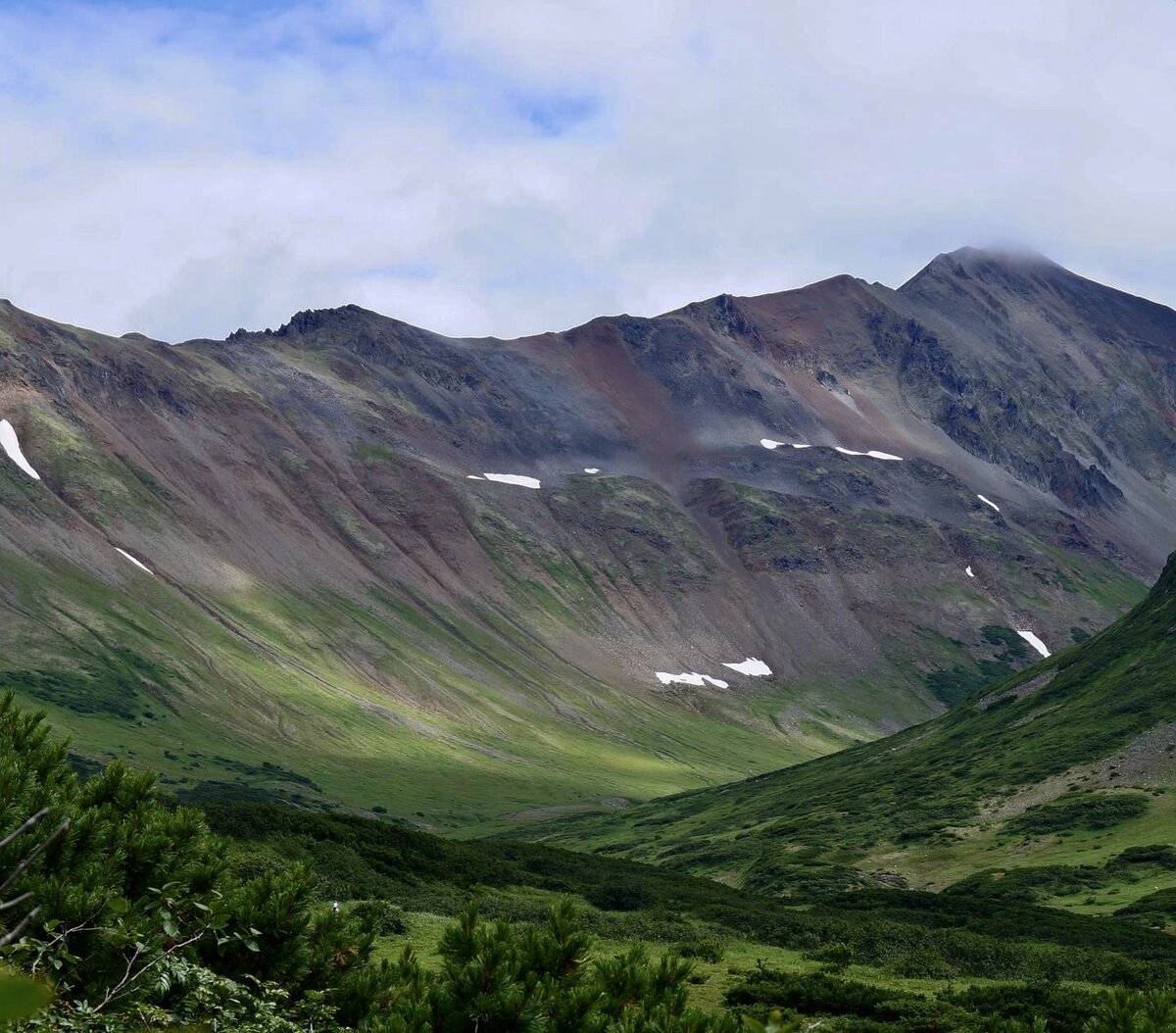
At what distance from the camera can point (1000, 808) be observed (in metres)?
134

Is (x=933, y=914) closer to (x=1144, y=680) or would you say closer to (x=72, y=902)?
(x=72, y=902)

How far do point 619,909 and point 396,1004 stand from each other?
48.9 m

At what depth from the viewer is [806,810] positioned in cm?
16150

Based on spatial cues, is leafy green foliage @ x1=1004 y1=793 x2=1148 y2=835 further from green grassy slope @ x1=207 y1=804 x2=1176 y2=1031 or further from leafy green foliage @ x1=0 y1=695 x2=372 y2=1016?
leafy green foliage @ x1=0 y1=695 x2=372 y2=1016

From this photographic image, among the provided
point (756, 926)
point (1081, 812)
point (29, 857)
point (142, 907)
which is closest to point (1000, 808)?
point (1081, 812)

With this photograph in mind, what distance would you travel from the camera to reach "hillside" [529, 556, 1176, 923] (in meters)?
110

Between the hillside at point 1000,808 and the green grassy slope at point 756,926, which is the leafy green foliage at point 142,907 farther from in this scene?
the hillside at point 1000,808

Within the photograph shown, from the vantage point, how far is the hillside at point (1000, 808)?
110 metres

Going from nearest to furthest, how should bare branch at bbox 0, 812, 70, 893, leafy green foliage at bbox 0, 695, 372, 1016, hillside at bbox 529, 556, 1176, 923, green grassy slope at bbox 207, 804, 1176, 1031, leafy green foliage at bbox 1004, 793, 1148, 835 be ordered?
bare branch at bbox 0, 812, 70, 893, leafy green foliage at bbox 0, 695, 372, 1016, green grassy slope at bbox 207, 804, 1176, 1031, hillside at bbox 529, 556, 1176, 923, leafy green foliage at bbox 1004, 793, 1148, 835

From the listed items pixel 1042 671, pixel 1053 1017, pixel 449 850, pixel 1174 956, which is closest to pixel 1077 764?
pixel 1042 671

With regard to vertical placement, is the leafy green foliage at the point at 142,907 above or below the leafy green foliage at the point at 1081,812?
below

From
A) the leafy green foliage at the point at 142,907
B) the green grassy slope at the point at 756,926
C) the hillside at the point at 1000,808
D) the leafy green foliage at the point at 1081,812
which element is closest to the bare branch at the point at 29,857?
the leafy green foliage at the point at 142,907

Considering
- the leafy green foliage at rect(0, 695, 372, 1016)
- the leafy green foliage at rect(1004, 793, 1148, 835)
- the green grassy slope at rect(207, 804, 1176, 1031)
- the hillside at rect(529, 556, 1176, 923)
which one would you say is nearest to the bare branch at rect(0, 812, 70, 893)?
the leafy green foliage at rect(0, 695, 372, 1016)

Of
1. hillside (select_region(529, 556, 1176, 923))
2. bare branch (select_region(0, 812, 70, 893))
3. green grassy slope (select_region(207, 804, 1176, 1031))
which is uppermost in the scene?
hillside (select_region(529, 556, 1176, 923))
